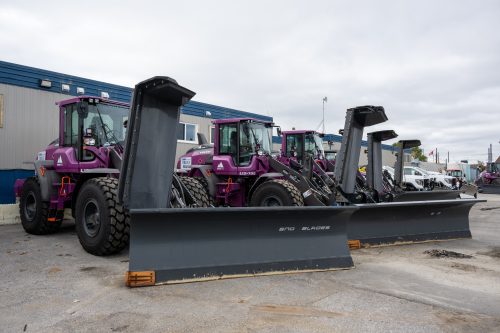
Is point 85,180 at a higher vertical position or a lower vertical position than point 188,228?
higher

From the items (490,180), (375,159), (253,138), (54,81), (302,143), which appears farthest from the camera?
(490,180)

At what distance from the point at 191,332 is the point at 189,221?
170 cm

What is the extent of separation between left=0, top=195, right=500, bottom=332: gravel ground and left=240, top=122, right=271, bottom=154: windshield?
13.2 ft

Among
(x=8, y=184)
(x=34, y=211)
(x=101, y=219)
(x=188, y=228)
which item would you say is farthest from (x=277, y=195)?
(x=8, y=184)

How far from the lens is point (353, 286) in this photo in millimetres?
4805

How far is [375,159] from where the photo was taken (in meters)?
10.4

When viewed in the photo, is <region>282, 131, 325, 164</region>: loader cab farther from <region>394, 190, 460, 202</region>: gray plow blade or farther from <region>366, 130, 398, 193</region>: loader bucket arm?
<region>394, 190, 460, 202</region>: gray plow blade

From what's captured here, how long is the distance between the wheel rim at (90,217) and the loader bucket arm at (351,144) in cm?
501

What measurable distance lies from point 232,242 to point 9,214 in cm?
747

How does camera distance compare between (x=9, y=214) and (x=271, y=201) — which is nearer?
(x=271, y=201)

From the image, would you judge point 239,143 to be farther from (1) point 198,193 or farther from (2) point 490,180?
(2) point 490,180

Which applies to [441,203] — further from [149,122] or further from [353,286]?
[149,122]

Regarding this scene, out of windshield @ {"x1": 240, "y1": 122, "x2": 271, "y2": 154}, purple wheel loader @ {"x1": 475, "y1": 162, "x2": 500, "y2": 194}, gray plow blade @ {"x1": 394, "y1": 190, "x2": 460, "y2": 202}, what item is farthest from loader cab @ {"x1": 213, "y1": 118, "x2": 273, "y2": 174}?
purple wheel loader @ {"x1": 475, "y1": 162, "x2": 500, "y2": 194}

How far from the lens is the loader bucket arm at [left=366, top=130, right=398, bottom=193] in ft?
33.9
